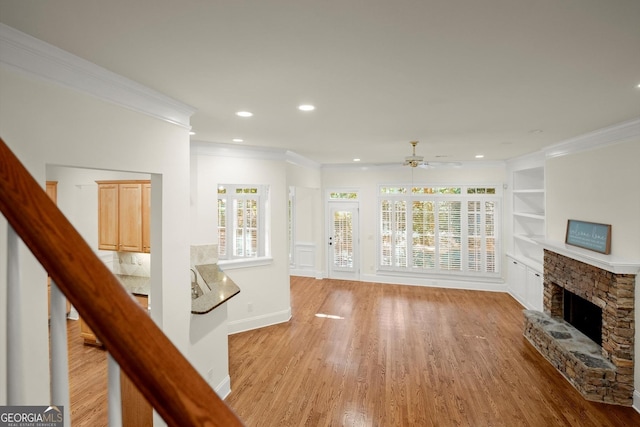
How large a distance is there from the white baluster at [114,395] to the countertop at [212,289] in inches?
108

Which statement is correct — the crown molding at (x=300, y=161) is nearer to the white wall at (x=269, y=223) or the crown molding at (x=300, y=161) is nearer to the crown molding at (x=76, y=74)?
the white wall at (x=269, y=223)

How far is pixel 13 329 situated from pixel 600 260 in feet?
15.5

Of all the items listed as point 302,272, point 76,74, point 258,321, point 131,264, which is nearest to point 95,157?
point 76,74

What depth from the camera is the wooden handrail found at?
460 mm

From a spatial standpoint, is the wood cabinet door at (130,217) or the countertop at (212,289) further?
the wood cabinet door at (130,217)

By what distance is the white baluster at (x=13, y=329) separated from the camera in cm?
56

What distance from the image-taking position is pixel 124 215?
468cm

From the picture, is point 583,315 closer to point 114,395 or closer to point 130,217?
point 114,395

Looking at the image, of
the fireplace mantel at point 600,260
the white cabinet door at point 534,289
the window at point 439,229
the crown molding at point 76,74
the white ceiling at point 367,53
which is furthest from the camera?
the window at point 439,229

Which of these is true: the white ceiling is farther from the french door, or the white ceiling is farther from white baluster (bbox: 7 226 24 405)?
the french door

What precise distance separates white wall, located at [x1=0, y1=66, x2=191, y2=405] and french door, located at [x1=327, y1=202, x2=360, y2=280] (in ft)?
19.0

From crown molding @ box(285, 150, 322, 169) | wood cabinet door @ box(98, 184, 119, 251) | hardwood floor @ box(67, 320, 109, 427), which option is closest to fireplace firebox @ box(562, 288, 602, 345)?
crown molding @ box(285, 150, 322, 169)

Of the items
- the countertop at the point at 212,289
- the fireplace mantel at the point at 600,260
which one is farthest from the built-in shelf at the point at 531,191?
the countertop at the point at 212,289

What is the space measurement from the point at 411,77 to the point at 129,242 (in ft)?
13.8
